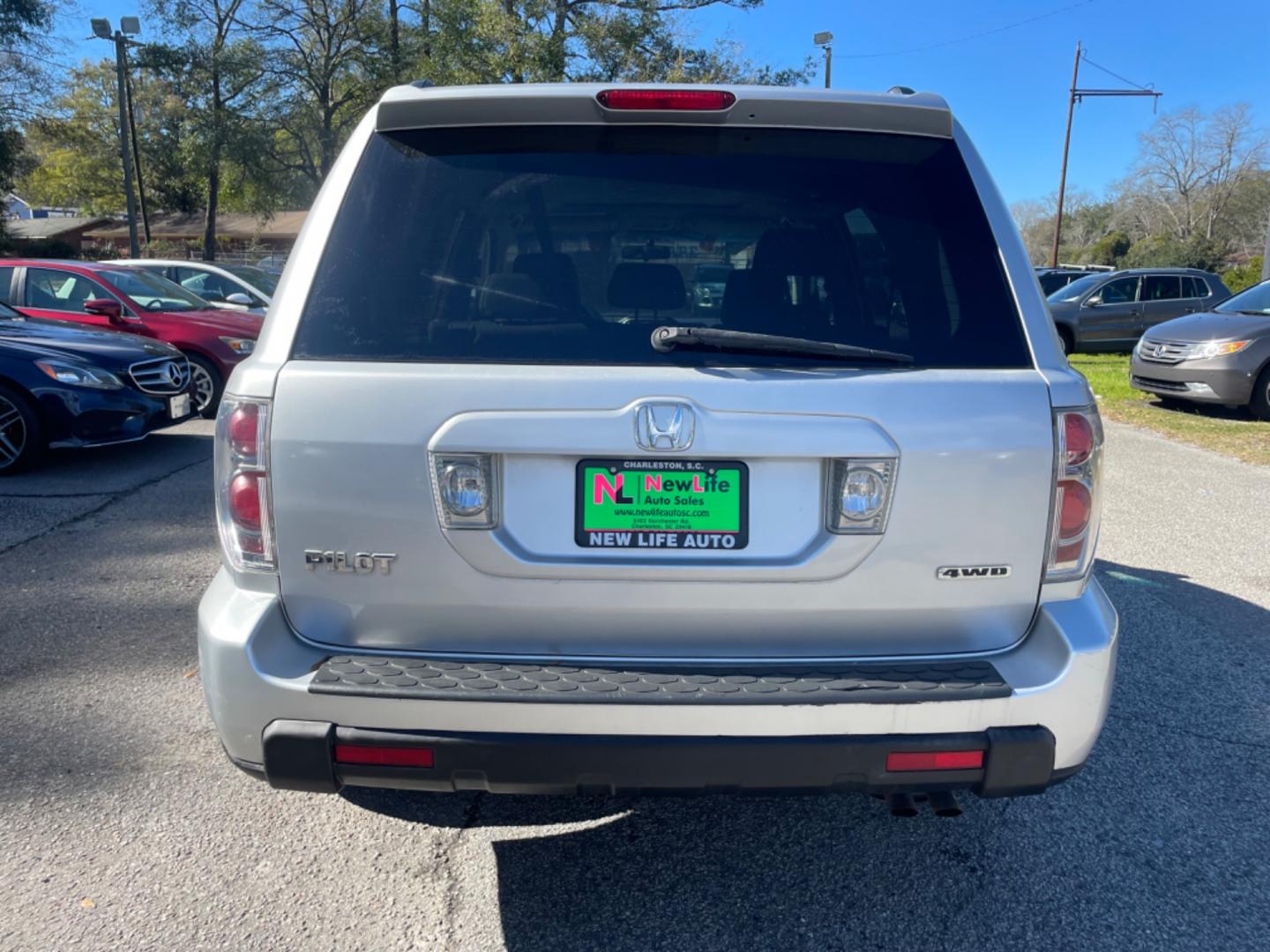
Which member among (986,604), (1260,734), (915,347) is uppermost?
(915,347)

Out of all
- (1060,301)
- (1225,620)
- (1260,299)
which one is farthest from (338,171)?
(1060,301)

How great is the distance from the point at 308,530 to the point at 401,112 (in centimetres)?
104

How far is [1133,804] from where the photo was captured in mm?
3078

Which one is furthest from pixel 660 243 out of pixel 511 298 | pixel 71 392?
pixel 71 392

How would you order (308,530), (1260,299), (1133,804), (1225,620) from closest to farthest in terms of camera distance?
(308,530), (1133,804), (1225,620), (1260,299)

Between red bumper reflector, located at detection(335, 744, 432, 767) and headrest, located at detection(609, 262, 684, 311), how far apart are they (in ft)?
3.71

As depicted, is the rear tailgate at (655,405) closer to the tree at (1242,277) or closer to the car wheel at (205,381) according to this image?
the car wheel at (205,381)

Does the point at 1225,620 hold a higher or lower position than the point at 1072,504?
lower

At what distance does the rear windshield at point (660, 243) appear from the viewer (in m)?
2.25

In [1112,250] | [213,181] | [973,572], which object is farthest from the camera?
[1112,250]

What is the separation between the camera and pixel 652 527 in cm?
214

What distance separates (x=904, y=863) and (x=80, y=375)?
23.5 feet

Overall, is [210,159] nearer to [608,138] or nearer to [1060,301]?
[1060,301]

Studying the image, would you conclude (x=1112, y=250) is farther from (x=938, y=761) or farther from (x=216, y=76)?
(x=938, y=761)
